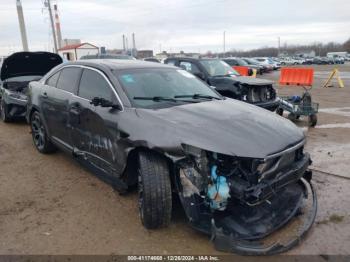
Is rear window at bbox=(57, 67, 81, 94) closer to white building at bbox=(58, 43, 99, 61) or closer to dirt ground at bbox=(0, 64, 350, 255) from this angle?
dirt ground at bbox=(0, 64, 350, 255)

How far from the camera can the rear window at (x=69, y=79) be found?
466cm

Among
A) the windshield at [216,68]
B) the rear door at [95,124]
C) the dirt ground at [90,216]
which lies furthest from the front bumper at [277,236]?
the windshield at [216,68]

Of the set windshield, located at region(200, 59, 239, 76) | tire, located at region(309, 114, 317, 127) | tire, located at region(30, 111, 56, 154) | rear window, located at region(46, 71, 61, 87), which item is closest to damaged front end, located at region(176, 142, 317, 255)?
rear window, located at region(46, 71, 61, 87)

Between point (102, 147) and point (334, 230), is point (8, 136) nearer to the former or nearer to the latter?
point (102, 147)

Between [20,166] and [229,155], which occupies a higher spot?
[229,155]

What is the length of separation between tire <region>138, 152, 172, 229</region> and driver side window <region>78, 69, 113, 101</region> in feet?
3.50

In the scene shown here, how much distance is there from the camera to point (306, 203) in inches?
153

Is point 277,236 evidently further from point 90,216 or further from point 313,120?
point 313,120

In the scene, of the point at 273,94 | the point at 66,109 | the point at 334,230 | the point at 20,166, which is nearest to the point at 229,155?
the point at 334,230

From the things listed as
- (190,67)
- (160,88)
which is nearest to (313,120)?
(190,67)

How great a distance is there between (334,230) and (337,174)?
1.69m

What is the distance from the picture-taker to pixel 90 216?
3.73 metres

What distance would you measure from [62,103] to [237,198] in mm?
2983

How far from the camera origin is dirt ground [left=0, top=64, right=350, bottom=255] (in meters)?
3.17
